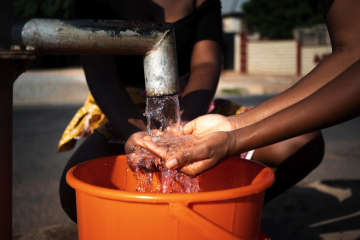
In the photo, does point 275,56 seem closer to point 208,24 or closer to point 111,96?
point 208,24

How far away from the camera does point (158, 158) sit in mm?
1285

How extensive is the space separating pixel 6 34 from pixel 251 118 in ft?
2.69

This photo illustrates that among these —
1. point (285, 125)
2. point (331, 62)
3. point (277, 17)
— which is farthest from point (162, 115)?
point (277, 17)

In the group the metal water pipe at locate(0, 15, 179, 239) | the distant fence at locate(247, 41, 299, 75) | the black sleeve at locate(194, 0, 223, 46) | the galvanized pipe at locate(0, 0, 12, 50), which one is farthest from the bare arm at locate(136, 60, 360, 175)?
the distant fence at locate(247, 41, 299, 75)

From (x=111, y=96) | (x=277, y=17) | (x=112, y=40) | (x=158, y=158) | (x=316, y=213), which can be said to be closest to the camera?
(x=112, y=40)

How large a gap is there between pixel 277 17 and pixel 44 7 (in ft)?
62.8

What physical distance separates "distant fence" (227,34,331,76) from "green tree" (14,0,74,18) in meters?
8.71

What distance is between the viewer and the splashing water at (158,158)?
1.31m

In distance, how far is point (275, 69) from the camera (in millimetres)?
16781

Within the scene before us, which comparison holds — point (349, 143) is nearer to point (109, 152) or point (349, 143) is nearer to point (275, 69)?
point (109, 152)

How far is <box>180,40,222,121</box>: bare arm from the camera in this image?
1.73 meters

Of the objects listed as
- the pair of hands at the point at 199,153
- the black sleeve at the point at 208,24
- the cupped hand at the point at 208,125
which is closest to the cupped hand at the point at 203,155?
the pair of hands at the point at 199,153

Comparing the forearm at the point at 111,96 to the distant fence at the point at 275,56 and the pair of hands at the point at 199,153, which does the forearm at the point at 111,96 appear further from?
the distant fence at the point at 275,56

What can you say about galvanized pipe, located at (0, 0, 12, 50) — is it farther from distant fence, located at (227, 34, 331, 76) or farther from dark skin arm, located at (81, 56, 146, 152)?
distant fence, located at (227, 34, 331, 76)
